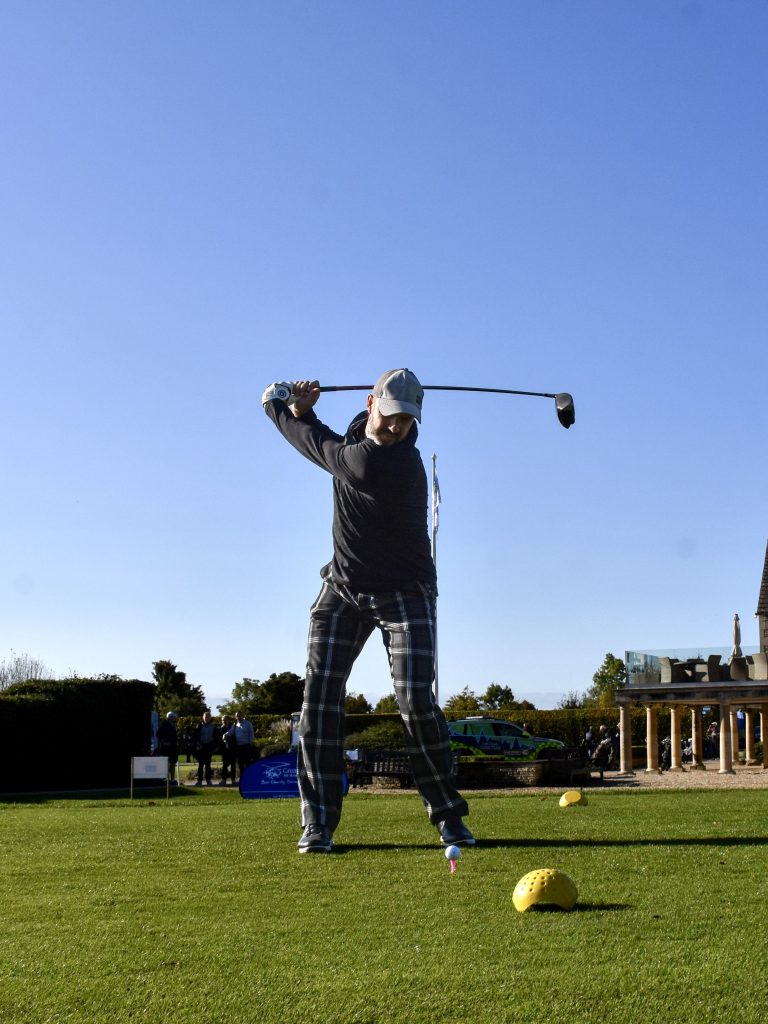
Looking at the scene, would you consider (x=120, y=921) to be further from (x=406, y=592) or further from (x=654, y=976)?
(x=406, y=592)

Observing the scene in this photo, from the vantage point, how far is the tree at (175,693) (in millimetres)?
61125

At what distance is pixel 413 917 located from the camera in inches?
213

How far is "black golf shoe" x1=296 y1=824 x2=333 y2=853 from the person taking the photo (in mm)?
8172

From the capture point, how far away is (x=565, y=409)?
32.3 feet

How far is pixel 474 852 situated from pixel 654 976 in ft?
12.6

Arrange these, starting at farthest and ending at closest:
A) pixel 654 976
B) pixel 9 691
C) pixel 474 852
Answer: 1. pixel 9 691
2. pixel 474 852
3. pixel 654 976

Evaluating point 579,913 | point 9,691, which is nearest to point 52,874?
point 579,913

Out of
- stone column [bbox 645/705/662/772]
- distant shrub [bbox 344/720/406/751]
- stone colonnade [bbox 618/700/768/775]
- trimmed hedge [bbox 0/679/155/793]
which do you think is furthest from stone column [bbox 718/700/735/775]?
trimmed hedge [bbox 0/679/155/793]

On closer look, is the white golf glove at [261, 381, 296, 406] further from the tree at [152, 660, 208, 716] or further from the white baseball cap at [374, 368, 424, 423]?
the tree at [152, 660, 208, 716]

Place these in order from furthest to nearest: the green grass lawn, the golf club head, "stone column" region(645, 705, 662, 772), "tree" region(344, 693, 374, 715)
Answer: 1. "tree" region(344, 693, 374, 715)
2. "stone column" region(645, 705, 662, 772)
3. the golf club head
4. the green grass lawn

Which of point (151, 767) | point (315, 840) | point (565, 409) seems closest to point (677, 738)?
point (151, 767)

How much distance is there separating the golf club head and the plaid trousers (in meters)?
2.22

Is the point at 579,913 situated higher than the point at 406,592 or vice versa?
the point at 406,592

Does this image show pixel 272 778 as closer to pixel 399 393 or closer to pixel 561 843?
pixel 561 843
